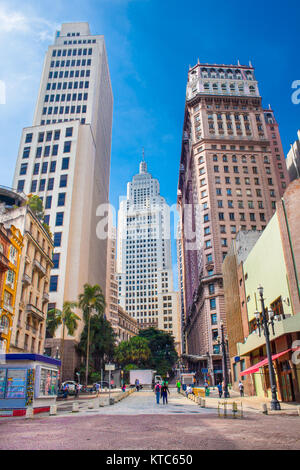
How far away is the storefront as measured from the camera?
21.1 meters

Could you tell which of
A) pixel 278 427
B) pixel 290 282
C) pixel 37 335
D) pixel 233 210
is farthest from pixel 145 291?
pixel 278 427

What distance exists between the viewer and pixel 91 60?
9650 cm

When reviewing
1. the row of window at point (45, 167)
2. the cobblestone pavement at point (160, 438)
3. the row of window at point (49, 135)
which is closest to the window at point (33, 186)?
the row of window at point (45, 167)

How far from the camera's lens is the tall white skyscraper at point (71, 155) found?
223 ft

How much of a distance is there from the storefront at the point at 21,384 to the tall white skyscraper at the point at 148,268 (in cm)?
13457

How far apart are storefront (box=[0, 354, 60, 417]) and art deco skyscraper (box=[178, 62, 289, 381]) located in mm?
48349

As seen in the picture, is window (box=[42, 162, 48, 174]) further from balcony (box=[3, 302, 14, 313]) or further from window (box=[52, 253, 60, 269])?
balcony (box=[3, 302, 14, 313])

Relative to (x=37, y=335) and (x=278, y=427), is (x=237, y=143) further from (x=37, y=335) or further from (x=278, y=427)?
(x=278, y=427)

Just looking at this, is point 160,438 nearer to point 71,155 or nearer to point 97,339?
point 97,339

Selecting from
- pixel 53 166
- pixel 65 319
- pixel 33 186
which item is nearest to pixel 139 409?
pixel 65 319

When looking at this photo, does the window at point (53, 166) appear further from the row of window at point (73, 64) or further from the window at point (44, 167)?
the row of window at point (73, 64)

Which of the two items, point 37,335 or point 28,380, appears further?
point 37,335

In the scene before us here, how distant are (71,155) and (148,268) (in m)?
102
